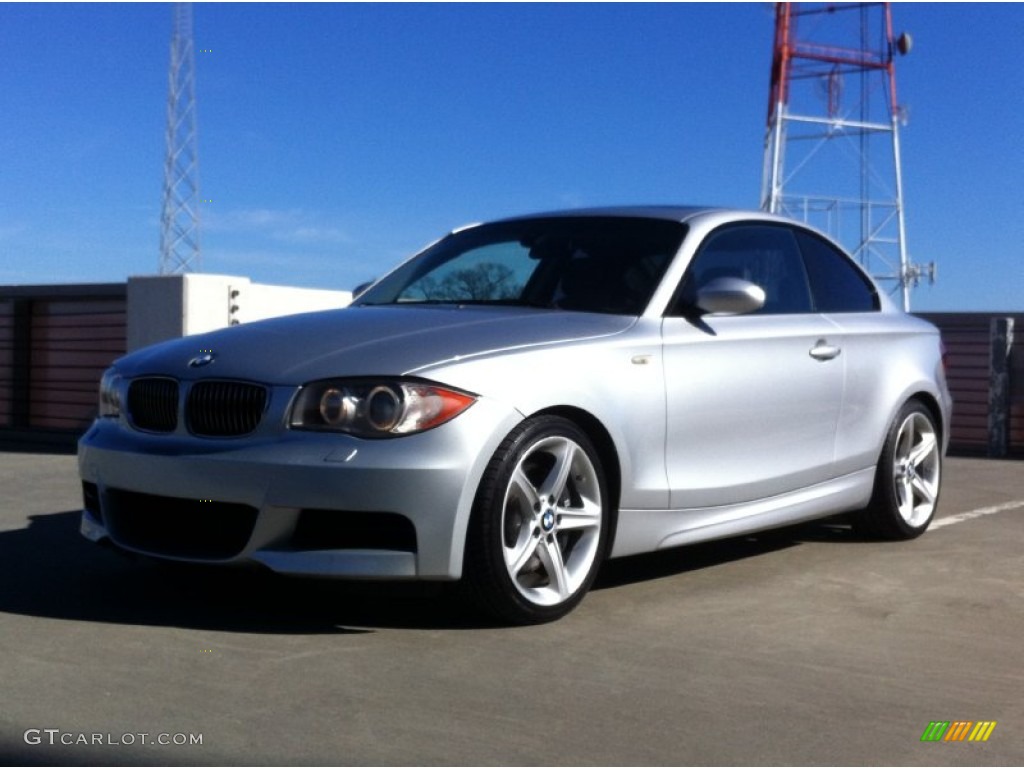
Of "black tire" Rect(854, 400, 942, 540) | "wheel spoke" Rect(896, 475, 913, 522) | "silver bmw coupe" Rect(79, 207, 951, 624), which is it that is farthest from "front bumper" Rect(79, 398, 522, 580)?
"wheel spoke" Rect(896, 475, 913, 522)

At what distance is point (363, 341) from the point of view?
479 centimetres

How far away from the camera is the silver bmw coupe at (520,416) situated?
4445 millimetres

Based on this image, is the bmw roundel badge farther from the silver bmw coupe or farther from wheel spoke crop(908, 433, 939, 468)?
wheel spoke crop(908, 433, 939, 468)

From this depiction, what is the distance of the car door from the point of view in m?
5.35

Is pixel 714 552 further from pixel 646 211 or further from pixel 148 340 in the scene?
pixel 148 340

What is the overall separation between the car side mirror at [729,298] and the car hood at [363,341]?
34 centimetres

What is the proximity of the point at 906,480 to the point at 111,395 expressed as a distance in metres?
3.81

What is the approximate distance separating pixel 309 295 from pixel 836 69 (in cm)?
3980

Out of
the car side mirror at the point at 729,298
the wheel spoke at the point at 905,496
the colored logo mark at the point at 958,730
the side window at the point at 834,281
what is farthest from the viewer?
the wheel spoke at the point at 905,496

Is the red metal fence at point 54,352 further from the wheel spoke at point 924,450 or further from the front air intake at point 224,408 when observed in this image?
the front air intake at point 224,408

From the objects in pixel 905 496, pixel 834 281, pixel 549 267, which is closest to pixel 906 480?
pixel 905 496

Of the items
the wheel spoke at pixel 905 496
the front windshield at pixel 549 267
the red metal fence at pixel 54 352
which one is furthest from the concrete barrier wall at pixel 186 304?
the wheel spoke at pixel 905 496

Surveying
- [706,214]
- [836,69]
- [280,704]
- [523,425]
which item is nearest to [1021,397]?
[706,214]

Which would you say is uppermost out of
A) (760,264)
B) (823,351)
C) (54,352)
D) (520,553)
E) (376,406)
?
(760,264)
